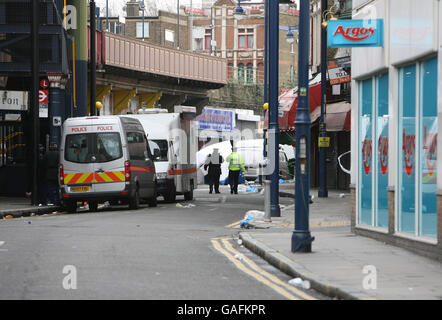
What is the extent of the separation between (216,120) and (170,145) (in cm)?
4361

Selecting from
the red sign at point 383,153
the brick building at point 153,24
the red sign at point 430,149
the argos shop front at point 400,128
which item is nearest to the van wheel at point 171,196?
the argos shop front at point 400,128

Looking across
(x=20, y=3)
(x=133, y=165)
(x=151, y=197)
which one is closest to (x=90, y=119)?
(x=133, y=165)

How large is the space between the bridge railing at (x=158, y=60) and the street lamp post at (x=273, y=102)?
20.6 meters

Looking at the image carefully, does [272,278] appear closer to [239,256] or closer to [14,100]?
[239,256]

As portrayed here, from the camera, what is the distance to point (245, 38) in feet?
300

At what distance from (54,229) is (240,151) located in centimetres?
3510

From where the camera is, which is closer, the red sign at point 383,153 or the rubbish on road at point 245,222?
the red sign at point 383,153

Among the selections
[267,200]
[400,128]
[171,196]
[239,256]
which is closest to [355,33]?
[400,128]

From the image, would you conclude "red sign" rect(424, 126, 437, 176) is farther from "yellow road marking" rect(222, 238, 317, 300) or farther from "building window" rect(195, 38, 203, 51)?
"building window" rect(195, 38, 203, 51)

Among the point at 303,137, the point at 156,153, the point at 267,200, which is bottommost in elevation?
the point at 267,200

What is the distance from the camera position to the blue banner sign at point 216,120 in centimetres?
7067

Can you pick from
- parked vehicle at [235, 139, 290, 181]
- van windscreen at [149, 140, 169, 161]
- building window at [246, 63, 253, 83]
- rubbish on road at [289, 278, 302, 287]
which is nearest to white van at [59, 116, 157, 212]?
van windscreen at [149, 140, 169, 161]

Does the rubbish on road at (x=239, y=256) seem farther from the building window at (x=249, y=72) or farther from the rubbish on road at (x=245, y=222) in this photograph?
the building window at (x=249, y=72)

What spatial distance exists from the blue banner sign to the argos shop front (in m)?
52.7
